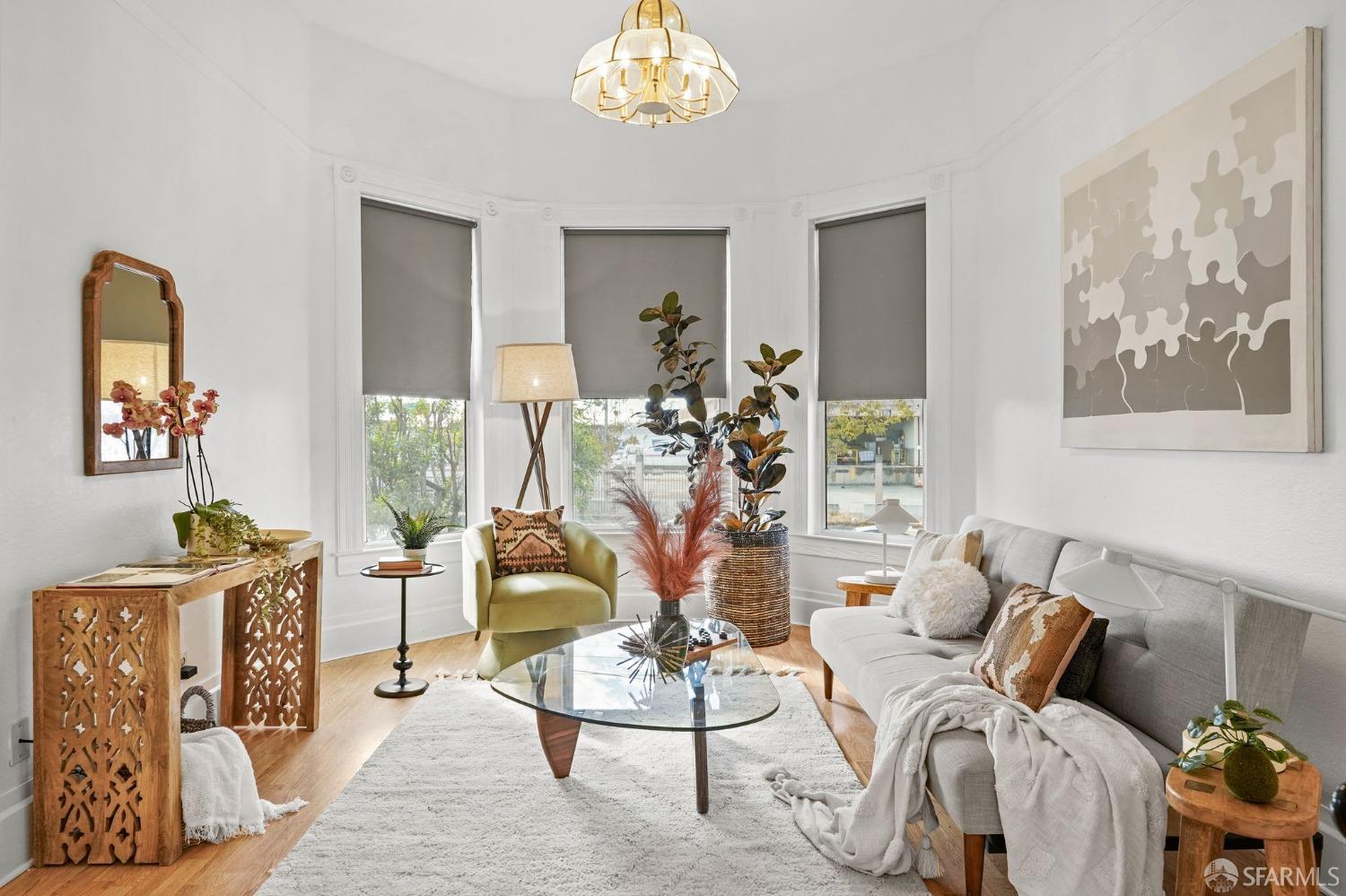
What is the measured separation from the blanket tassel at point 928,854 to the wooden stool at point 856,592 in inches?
59.4

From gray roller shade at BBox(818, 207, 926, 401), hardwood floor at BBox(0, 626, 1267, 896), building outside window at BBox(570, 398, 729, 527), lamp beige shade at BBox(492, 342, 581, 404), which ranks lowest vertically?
hardwood floor at BBox(0, 626, 1267, 896)

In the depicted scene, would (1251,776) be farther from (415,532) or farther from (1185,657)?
(415,532)

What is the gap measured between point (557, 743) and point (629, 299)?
130 inches

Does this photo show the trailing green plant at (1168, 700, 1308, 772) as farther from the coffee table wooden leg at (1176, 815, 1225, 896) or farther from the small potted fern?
the small potted fern

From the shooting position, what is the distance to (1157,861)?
197cm

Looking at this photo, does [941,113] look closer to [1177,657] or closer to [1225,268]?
[1225,268]

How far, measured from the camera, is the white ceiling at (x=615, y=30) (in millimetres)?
4426

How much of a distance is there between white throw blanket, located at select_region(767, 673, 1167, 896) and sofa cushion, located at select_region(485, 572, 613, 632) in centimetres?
182

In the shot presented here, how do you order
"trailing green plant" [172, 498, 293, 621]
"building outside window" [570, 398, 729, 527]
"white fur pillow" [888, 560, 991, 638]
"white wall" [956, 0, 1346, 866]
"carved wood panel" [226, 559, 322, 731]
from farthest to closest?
"building outside window" [570, 398, 729, 527] → "carved wood panel" [226, 559, 322, 731] → "white fur pillow" [888, 560, 991, 638] → "trailing green plant" [172, 498, 293, 621] → "white wall" [956, 0, 1346, 866]

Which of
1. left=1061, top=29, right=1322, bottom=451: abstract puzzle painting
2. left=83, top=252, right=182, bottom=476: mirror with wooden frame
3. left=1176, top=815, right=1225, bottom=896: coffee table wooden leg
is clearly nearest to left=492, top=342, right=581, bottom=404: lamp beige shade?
left=83, top=252, right=182, bottom=476: mirror with wooden frame

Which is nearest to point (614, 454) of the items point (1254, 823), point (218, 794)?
point (218, 794)

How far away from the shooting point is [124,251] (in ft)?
10.1

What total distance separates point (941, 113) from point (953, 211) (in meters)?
0.59

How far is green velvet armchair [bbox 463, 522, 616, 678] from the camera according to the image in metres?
4.09
